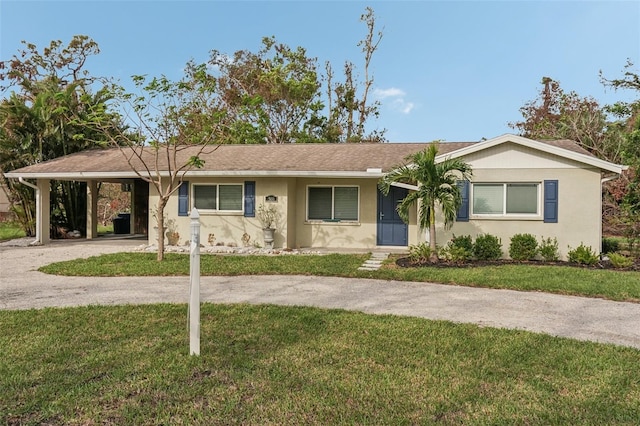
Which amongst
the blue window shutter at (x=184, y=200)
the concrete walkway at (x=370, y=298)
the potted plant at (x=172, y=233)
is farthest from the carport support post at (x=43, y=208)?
the concrete walkway at (x=370, y=298)

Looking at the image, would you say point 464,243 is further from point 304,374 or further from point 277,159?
point 304,374

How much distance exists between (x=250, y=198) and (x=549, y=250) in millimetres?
8189

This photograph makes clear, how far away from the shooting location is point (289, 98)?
24.4 metres

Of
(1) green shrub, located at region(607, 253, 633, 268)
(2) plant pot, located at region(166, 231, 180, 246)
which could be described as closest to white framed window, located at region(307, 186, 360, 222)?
(2) plant pot, located at region(166, 231, 180, 246)

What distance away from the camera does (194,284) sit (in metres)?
3.49

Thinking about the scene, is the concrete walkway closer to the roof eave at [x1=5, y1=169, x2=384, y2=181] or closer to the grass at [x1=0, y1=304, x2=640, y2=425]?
the grass at [x1=0, y1=304, x2=640, y2=425]

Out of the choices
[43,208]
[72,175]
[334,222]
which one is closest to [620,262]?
[334,222]

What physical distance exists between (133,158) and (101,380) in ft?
40.1

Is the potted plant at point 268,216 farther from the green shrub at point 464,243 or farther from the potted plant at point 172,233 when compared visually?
the green shrub at point 464,243

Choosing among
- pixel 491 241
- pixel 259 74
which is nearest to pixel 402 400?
pixel 491 241

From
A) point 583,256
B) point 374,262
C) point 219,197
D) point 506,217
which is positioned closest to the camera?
point 583,256

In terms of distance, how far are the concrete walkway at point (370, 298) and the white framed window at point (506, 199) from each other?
399 cm

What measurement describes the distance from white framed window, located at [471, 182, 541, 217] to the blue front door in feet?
7.83

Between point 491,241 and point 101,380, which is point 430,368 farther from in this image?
point 491,241
